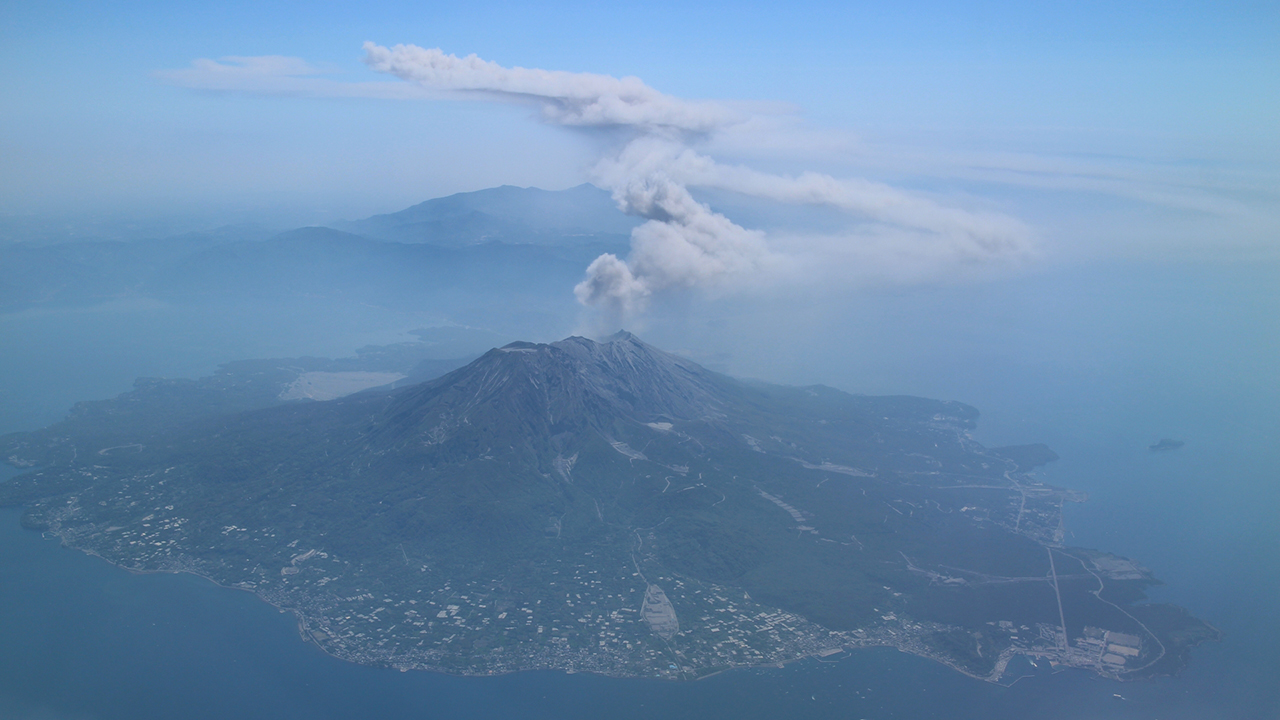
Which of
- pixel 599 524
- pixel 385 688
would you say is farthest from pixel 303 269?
Result: pixel 385 688

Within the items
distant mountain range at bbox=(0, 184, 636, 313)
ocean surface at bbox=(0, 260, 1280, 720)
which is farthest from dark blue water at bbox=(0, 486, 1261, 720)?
distant mountain range at bbox=(0, 184, 636, 313)

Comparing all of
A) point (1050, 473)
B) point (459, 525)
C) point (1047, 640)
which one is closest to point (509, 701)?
point (459, 525)

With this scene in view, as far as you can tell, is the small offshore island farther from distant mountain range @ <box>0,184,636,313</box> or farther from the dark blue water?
distant mountain range @ <box>0,184,636,313</box>

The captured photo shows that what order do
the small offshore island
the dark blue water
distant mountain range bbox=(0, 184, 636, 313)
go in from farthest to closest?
1. distant mountain range bbox=(0, 184, 636, 313)
2. the small offshore island
3. the dark blue water

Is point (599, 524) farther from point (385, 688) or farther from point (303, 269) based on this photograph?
point (303, 269)

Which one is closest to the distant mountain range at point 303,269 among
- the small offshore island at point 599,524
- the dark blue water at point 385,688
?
the small offshore island at point 599,524

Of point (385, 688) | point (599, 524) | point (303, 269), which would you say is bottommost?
point (385, 688)

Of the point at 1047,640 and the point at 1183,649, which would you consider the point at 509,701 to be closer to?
the point at 1047,640

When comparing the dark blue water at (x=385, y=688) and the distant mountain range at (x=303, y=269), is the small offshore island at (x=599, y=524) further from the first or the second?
the distant mountain range at (x=303, y=269)
